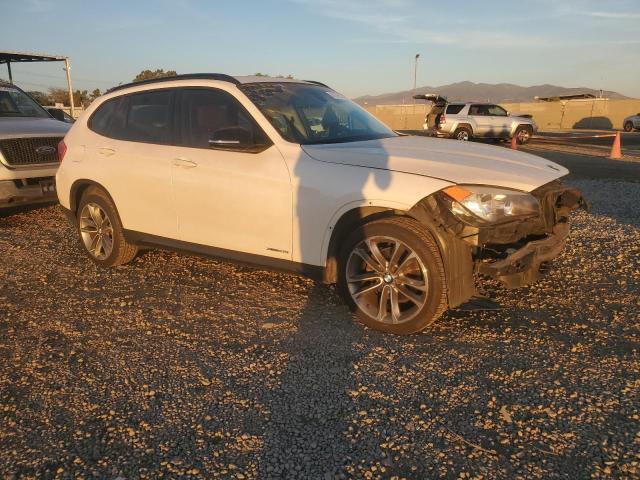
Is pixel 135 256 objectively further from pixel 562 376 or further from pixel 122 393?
pixel 562 376

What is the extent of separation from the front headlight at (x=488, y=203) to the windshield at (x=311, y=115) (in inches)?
52.6

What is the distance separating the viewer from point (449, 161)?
12.4 ft

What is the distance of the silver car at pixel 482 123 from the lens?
74.0 ft

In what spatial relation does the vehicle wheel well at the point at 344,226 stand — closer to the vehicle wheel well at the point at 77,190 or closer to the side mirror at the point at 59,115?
the vehicle wheel well at the point at 77,190

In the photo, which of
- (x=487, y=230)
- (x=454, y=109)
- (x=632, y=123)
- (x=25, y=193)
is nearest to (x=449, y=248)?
(x=487, y=230)

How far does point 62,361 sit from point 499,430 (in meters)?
2.73

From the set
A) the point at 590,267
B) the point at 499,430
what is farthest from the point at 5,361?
the point at 590,267

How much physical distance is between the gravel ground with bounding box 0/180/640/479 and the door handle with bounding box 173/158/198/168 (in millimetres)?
1124

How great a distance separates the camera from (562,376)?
3148 millimetres

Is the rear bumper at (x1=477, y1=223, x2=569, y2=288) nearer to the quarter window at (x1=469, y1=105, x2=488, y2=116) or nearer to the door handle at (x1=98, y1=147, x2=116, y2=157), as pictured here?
the door handle at (x1=98, y1=147, x2=116, y2=157)

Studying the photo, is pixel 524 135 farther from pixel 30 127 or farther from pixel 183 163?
pixel 183 163

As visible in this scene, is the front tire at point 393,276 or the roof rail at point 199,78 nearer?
the front tire at point 393,276

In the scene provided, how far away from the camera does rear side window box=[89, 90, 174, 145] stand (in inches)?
193

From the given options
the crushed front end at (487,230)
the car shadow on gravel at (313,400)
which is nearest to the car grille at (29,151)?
the car shadow on gravel at (313,400)
